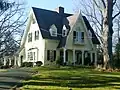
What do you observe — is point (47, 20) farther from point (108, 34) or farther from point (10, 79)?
point (10, 79)

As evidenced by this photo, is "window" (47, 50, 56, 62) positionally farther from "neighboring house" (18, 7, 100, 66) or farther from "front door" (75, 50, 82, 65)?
"front door" (75, 50, 82, 65)

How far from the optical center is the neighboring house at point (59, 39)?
151ft

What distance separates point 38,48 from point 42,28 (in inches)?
134

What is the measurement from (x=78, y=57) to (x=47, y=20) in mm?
7427

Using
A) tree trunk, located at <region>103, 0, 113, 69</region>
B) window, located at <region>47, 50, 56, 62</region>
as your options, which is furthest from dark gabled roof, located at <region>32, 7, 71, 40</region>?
tree trunk, located at <region>103, 0, 113, 69</region>

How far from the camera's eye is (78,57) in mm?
49219

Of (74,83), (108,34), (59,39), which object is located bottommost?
(74,83)

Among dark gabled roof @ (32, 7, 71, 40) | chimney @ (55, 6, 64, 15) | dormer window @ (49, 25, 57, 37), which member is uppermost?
chimney @ (55, 6, 64, 15)

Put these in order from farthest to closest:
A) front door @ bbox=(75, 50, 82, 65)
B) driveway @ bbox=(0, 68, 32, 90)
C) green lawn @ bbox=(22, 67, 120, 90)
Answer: front door @ bbox=(75, 50, 82, 65), driveway @ bbox=(0, 68, 32, 90), green lawn @ bbox=(22, 67, 120, 90)

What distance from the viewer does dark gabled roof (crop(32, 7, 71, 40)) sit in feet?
152

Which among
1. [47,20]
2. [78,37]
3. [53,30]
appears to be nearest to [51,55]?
[53,30]

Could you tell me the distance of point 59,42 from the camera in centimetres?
4728

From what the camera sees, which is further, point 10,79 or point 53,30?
point 53,30

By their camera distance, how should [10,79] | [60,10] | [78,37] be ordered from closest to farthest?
[10,79] → [78,37] → [60,10]
